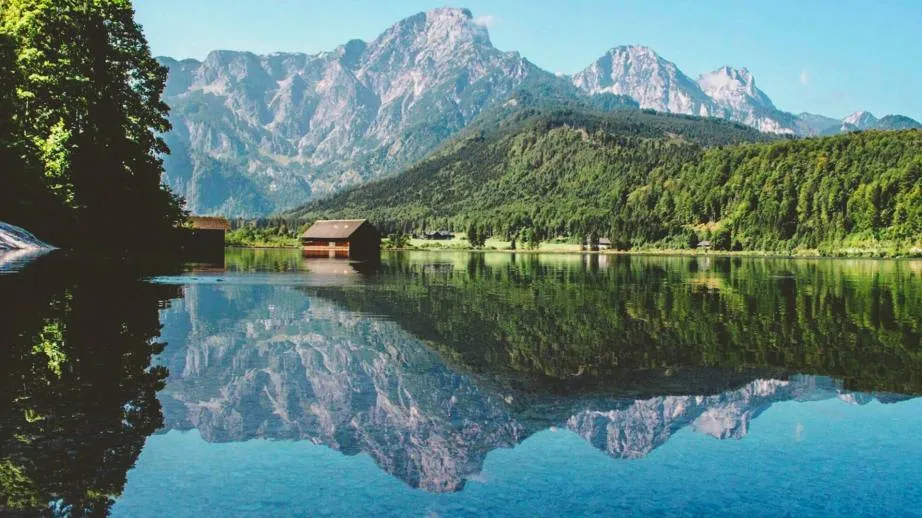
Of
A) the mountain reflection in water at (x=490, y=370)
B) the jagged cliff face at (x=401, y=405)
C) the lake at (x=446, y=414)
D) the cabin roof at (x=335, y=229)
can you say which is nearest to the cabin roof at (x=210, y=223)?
the cabin roof at (x=335, y=229)

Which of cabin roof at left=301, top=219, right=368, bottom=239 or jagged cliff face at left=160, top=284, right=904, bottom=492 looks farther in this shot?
cabin roof at left=301, top=219, right=368, bottom=239

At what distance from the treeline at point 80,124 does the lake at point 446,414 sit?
2192 cm

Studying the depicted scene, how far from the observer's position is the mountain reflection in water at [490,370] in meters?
14.4

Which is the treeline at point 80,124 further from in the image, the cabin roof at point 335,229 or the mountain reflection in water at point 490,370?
the cabin roof at point 335,229

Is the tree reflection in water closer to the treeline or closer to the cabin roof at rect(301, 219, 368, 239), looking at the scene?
the treeline

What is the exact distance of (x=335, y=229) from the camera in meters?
164

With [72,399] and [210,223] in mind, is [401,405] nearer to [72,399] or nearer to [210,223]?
[72,399]

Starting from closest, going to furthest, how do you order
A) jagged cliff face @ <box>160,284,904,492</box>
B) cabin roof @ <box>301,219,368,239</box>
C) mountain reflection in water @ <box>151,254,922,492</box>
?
jagged cliff face @ <box>160,284,904,492</box> → mountain reflection in water @ <box>151,254,922,492</box> → cabin roof @ <box>301,219,368,239</box>

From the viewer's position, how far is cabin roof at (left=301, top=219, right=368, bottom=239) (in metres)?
158

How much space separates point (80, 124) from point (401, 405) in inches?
1805

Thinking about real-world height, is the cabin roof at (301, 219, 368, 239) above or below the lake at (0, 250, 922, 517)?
above

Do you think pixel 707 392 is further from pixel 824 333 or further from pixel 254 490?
pixel 824 333

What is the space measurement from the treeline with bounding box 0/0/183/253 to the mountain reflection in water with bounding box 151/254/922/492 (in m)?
19.0

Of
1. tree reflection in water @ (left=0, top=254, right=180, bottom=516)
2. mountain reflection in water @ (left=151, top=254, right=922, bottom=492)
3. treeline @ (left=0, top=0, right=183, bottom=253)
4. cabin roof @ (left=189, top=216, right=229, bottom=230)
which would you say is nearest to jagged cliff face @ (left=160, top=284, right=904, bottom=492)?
mountain reflection in water @ (left=151, top=254, right=922, bottom=492)
